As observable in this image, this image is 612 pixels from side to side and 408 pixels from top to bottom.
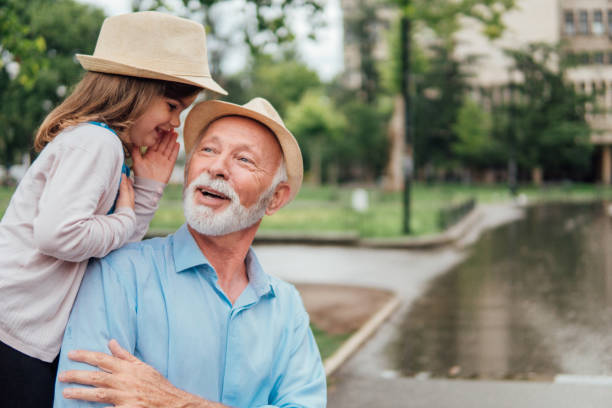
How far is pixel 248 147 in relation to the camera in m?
2.49

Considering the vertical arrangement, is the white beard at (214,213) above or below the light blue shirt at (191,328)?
above

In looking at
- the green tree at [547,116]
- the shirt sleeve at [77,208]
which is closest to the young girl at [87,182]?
the shirt sleeve at [77,208]

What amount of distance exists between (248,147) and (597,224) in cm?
2448

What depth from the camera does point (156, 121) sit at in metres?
Result: 2.48

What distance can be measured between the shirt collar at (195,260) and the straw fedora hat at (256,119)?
39 centimetres

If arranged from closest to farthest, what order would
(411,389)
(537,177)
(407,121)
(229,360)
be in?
(229,360) → (411,389) → (407,121) → (537,177)

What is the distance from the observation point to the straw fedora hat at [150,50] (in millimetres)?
2375

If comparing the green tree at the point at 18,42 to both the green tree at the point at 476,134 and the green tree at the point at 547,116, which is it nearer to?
the green tree at the point at 547,116

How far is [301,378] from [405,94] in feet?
59.5

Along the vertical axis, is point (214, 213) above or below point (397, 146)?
above

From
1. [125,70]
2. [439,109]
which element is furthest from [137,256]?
[439,109]

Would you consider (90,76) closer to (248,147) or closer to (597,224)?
(248,147)

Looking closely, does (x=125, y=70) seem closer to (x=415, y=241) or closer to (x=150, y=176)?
(x=150, y=176)

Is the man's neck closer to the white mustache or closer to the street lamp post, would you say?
the white mustache
